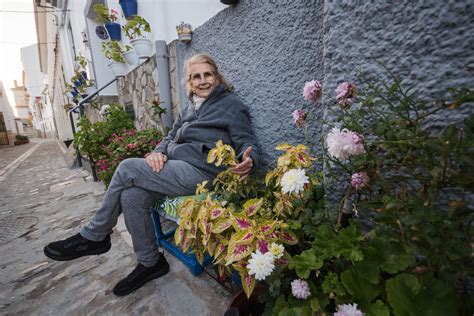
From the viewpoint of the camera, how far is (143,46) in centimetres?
326

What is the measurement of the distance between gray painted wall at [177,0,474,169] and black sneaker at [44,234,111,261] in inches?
52.8

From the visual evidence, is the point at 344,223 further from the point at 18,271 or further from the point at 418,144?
the point at 18,271

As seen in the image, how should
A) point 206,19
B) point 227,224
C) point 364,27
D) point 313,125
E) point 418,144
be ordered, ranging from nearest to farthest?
point 418,144 < point 364,27 < point 227,224 < point 313,125 < point 206,19

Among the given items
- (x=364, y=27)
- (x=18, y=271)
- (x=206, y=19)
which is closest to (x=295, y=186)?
(x=364, y=27)

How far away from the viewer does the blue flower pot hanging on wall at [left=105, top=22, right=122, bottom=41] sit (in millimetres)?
4184

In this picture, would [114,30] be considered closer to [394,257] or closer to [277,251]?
[277,251]

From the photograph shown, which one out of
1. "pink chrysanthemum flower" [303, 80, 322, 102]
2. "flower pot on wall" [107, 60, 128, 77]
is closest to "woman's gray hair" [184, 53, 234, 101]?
"pink chrysanthemum flower" [303, 80, 322, 102]

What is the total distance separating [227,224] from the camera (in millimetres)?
1154

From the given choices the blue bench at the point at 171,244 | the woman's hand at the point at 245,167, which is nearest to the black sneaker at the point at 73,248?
the blue bench at the point at 171,244

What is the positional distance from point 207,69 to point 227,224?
127 centimetres

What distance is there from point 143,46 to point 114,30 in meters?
1.55

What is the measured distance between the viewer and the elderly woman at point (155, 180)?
1.53 m

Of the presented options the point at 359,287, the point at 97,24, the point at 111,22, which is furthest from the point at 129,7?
the point at 359,287

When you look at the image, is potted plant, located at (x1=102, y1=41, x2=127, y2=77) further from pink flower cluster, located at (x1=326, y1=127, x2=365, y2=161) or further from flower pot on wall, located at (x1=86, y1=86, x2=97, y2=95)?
pink flower cluster, located at (x1=326, y1=127, x2=365, y2=161)
